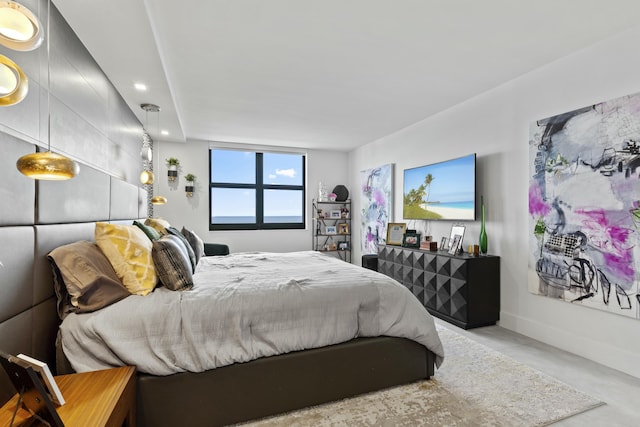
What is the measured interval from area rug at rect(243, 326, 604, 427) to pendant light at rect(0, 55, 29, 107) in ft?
A: 6.08

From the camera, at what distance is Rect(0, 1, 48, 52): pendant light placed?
96 centimetres

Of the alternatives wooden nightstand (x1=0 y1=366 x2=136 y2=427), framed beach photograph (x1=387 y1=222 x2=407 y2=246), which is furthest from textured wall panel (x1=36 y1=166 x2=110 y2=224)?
framed beach photograph (x1=387 y1=222 x2=407 y2=246)

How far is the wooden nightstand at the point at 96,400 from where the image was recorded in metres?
1.12

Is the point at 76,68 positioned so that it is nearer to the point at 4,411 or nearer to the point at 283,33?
the point at 283,33

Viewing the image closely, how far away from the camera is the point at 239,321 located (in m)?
1.79

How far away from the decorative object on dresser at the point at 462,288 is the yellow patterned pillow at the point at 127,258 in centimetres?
279

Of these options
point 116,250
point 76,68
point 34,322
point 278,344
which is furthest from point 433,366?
point 76,68

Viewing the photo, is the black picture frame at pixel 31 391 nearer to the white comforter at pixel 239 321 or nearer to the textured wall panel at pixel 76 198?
the white comforter at pixel 239 321

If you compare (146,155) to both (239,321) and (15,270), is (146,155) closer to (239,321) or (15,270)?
(15,270)

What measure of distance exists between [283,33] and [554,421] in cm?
304

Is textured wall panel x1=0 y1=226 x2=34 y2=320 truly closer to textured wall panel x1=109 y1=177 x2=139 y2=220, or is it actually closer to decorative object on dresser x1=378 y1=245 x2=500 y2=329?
textured wall panel x1=109 y1=177 x2=139 y2=220

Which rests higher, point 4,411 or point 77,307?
point 77,307

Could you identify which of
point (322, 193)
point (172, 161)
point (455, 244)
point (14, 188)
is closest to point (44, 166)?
point (14, 188)

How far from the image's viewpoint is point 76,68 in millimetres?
2244
